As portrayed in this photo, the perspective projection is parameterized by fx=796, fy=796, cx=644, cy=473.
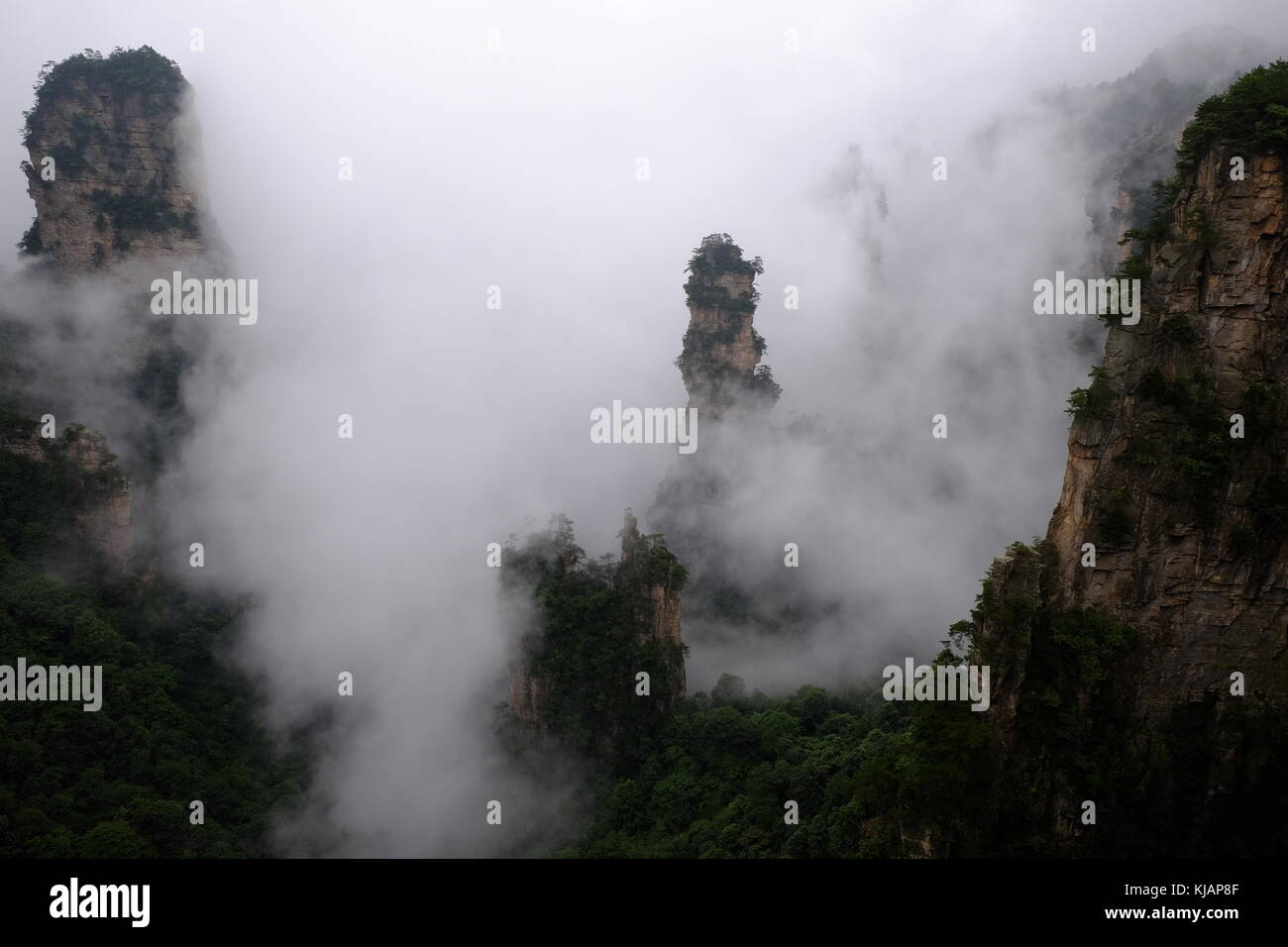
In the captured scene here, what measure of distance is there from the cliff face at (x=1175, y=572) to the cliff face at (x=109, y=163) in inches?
2175

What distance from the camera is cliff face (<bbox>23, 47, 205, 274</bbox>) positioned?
50.3m

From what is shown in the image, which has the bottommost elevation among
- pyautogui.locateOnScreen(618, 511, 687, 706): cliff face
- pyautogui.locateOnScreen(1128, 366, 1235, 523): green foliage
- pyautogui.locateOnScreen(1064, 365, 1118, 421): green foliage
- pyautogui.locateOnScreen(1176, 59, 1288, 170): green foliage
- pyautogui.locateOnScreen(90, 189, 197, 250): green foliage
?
pyautogui.locateOnScreen(618, 511, 687, 706): cliff face

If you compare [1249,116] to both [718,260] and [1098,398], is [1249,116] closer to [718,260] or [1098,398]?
[1098,398]

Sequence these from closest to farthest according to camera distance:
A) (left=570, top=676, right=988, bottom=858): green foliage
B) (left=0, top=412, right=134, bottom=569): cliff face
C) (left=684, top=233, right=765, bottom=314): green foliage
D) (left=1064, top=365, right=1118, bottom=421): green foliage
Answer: (left=570, top=676, right=988, bottom=858): green foliage < (left=1064, top=365, right=1118, bottom=421): green foliage < (left=0, top=412, right=134, bottom=569): cliff face < (left=684, top=233, right=765, bottom=314): green foliage

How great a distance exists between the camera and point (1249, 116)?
19.9 metres

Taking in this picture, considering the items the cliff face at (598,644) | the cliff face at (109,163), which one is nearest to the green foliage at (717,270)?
the cliff face at (598,644)

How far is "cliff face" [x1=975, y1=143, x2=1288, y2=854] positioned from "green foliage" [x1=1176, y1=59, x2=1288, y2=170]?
1.66 feet

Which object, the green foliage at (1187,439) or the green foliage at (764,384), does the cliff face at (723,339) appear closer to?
the green foliage at (764,384)

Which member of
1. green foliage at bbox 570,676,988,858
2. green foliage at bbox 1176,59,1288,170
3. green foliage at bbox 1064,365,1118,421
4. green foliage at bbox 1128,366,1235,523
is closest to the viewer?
green foliage at bbox 1176,59,1288,170

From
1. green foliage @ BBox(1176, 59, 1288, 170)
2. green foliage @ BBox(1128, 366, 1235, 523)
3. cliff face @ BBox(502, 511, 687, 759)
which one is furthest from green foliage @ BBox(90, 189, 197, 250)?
green foliage @ BBox(1128, 366, 1235, 523)

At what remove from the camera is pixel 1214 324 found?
21016 millimetres

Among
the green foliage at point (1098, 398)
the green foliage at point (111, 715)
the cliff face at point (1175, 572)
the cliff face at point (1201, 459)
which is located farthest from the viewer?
the green foliage at point (111, 715)

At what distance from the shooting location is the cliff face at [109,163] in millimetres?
50344

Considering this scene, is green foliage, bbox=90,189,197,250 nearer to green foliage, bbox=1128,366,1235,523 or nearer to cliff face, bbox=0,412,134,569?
cliff face, bbox=0,412,134,569
